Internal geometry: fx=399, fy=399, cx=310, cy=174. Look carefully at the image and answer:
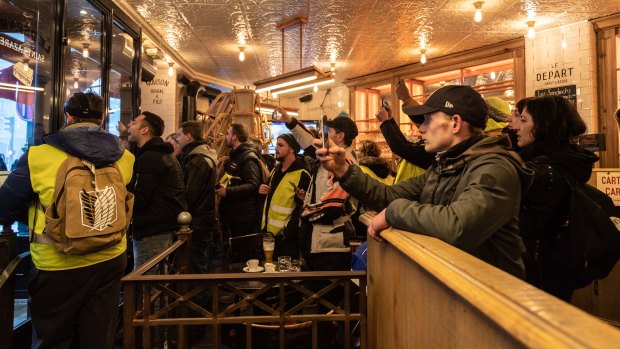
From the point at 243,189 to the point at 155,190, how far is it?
1.03 metres

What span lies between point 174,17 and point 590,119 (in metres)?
5.61

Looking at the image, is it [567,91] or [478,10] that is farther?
[567,91]

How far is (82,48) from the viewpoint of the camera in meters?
3.54

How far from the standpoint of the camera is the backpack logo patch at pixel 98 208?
1.93m

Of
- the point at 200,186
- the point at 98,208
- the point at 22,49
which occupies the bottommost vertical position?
the point at 98,208

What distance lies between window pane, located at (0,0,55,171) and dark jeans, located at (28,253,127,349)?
3.62ft

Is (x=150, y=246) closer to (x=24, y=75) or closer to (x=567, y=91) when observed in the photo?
(x=24, y=75)

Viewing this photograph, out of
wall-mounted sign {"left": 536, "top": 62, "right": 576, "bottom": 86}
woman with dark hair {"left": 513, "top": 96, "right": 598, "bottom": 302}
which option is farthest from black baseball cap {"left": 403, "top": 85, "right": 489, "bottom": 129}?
wall-mounted sign {"left": 536, "top": 62, "right": 576, "bottom": 86}

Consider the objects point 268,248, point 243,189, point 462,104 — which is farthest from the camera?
point 243,189

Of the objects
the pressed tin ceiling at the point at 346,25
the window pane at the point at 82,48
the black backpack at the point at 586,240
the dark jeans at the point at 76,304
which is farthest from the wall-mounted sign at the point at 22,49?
the black backpack at the point at 586,240

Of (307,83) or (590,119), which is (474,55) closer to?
(590,119)

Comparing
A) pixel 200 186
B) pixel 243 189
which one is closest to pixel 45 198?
pixel 200 186

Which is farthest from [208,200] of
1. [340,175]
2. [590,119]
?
[590,119]

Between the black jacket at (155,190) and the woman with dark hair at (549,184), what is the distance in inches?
91.8
